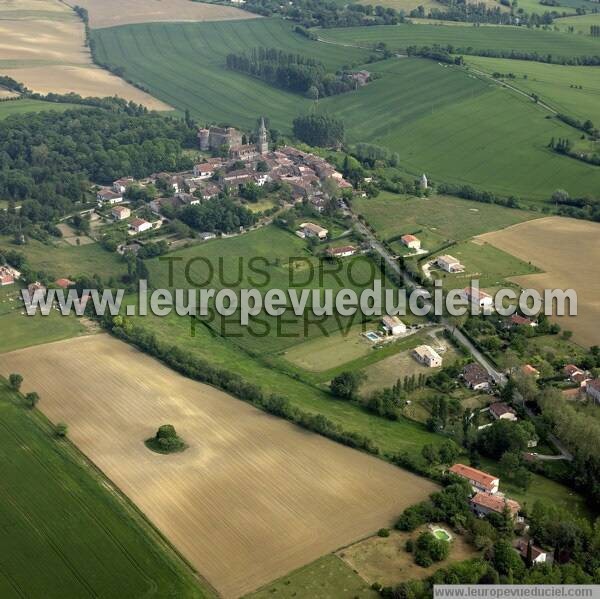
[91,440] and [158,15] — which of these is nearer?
[91,440]

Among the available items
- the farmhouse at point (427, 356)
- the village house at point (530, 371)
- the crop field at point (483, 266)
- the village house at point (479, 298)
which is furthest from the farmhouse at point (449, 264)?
the village house at point (530, 371)

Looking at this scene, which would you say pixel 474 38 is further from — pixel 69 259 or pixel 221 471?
pixel 221 471

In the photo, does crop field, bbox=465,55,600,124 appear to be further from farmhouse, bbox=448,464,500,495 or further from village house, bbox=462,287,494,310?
farmhouse, bbox=448,464,500,495

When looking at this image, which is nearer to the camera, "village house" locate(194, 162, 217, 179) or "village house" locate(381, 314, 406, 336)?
"village house" locate(381, 314, 406, 336)

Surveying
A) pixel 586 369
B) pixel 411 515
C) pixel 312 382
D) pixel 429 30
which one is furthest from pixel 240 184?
pixel 429 30

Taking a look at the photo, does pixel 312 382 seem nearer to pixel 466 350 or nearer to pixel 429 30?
pixel 466 350

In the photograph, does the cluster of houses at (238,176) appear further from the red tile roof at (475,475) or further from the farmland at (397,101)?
the red tile roof at (475,475)

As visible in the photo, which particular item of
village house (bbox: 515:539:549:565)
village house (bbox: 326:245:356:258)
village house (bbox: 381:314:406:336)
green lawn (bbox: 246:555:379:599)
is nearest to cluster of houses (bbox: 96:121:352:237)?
village house (bbox: 326:245:356:258)

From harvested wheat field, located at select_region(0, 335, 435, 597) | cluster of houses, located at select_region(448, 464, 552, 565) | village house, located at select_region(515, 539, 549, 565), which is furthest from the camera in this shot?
harvested wheat field, located at select_region(0, 335, 435, 597)
